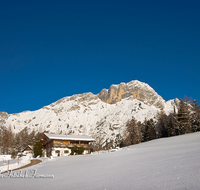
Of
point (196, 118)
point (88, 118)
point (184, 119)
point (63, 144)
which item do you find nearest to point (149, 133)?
point (184, 119)

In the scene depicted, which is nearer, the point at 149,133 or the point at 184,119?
the point at 184,119

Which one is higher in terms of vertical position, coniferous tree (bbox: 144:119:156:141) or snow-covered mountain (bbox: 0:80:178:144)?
snow-covered mountain (bbox: 0:80:178:144)

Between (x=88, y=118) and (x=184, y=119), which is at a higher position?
(x=88, y=118)

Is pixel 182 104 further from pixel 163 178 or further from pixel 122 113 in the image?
pixel 122 113

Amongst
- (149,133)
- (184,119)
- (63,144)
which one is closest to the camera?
(63,144)

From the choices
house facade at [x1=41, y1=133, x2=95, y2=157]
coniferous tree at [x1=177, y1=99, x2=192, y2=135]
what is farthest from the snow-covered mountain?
coniferous tree at [x1=177, y1=99, x2=192, y2=135]

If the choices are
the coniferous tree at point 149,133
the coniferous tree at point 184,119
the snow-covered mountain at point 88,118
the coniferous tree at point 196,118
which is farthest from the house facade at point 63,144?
the snow-covered mountain at point 88,118

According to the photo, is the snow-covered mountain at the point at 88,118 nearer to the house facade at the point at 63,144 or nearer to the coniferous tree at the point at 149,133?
the coniferous tree at the point at 149,133

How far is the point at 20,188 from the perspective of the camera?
1002 cm

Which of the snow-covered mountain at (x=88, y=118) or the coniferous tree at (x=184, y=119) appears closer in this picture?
the coniferous tree at (x=184, y=119)

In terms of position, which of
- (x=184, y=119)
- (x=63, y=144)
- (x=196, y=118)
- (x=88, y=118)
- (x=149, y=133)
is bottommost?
(x=63, y=144)

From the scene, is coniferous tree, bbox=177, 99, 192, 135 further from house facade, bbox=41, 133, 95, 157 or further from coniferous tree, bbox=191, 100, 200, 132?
house facade, bbox=41, 133, 95, 157

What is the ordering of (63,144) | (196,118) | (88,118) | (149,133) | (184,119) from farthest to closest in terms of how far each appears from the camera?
1. (88,118)
2. (149,133)
3. (196,118)
4. (184,119)
5. (63,144)

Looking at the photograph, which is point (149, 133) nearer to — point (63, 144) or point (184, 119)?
point (184, 119)
